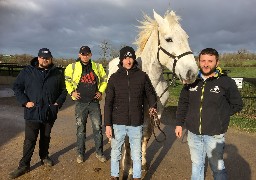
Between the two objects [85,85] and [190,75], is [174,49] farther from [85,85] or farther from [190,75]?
[85,85]

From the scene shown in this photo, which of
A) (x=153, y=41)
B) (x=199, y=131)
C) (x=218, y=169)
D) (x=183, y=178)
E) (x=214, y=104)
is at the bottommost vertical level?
(x=183, y=178)

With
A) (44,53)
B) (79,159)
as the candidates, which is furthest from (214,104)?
(79,159)

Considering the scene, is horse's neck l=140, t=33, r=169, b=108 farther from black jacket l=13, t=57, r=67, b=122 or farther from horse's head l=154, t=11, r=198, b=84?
black jacket l=13, t=57, r=67, b=122

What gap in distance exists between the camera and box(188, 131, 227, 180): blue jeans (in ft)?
11.5

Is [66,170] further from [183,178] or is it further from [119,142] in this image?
[183,178]

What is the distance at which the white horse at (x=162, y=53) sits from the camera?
Answer: 4.01 metres

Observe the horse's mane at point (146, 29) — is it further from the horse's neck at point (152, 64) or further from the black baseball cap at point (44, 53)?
the black baseball cap at point (44, 53)

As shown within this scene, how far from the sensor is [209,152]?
3.57 m

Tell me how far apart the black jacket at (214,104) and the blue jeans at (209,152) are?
0.10 meters

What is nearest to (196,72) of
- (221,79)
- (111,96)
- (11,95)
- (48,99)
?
(221,79)

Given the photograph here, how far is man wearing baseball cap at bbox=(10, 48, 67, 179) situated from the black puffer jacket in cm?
144

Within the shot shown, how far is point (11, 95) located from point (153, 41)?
37.6 feet

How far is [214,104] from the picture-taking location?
346 cm

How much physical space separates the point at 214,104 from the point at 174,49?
111 centimetres
